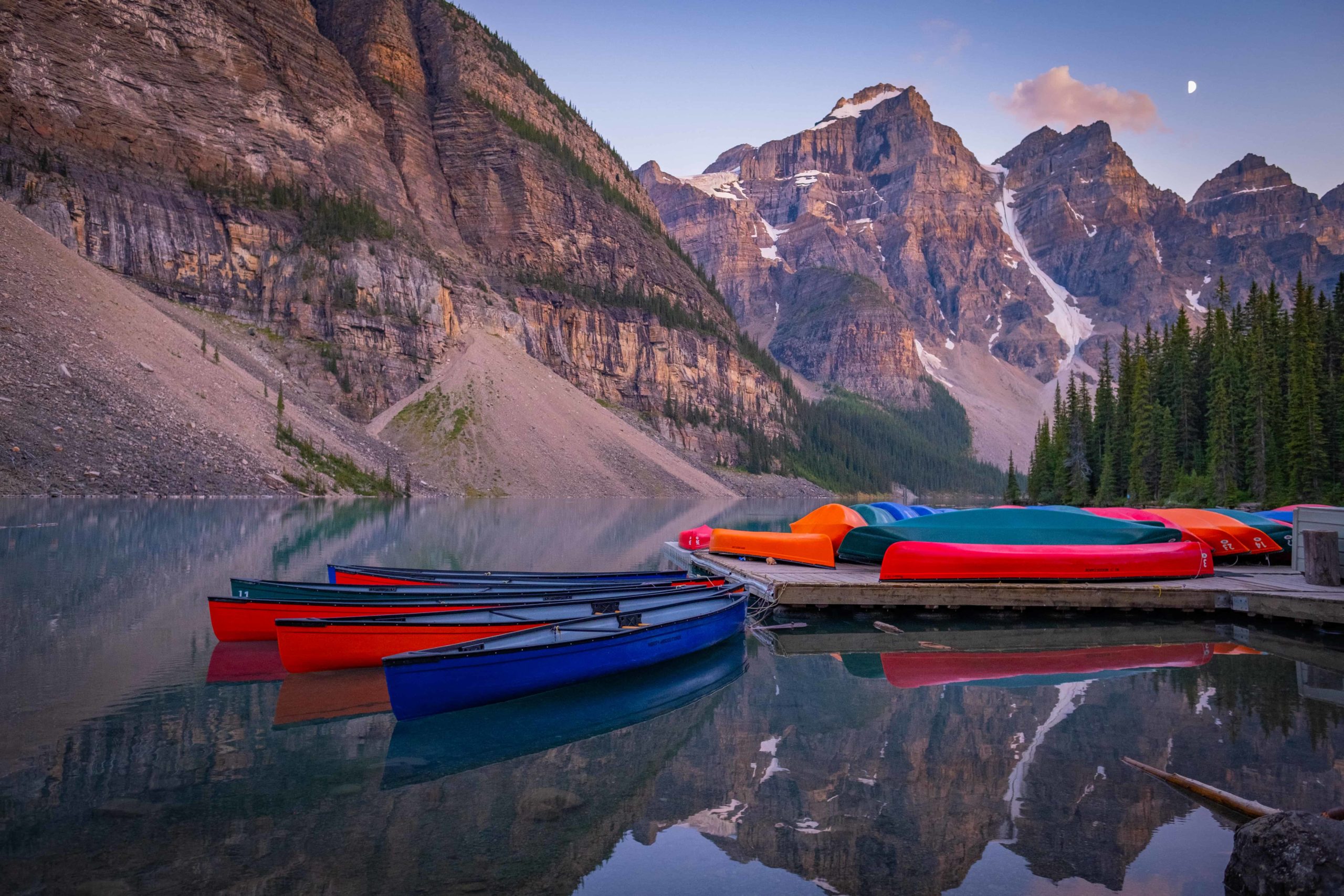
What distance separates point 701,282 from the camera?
18688 centimetres

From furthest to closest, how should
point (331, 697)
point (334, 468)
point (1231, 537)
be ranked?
point (334, 468)
point (1231, 537)
point (331, 697)

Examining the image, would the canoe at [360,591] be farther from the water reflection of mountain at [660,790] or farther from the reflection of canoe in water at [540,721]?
the reflection of canoe in water at [540,721]

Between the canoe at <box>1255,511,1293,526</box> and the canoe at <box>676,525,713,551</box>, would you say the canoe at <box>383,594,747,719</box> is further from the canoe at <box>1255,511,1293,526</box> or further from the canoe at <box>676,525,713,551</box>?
the canoe at <box>1255,511,1293,526</box>

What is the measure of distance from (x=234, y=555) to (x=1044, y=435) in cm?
9729

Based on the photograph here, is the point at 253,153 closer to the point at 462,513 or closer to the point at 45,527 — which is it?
the point at 462,513

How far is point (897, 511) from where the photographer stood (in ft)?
98.0

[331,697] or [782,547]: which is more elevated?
[782,547]

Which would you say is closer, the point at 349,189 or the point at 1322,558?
the point at 1322,558

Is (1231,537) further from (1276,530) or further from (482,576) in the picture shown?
(482,576)

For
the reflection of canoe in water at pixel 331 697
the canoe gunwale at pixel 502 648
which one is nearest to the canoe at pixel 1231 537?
the canoe gunwale at pixel 502 648

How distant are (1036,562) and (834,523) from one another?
6.90 meters

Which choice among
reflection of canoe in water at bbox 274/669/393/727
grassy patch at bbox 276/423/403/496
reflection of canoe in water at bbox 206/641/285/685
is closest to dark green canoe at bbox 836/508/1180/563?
reflection of canoe in water at bbox 274/669/393/727

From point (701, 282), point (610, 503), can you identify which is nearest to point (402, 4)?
point (701, 282)

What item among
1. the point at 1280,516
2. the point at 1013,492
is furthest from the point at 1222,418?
the point at 1013,492
